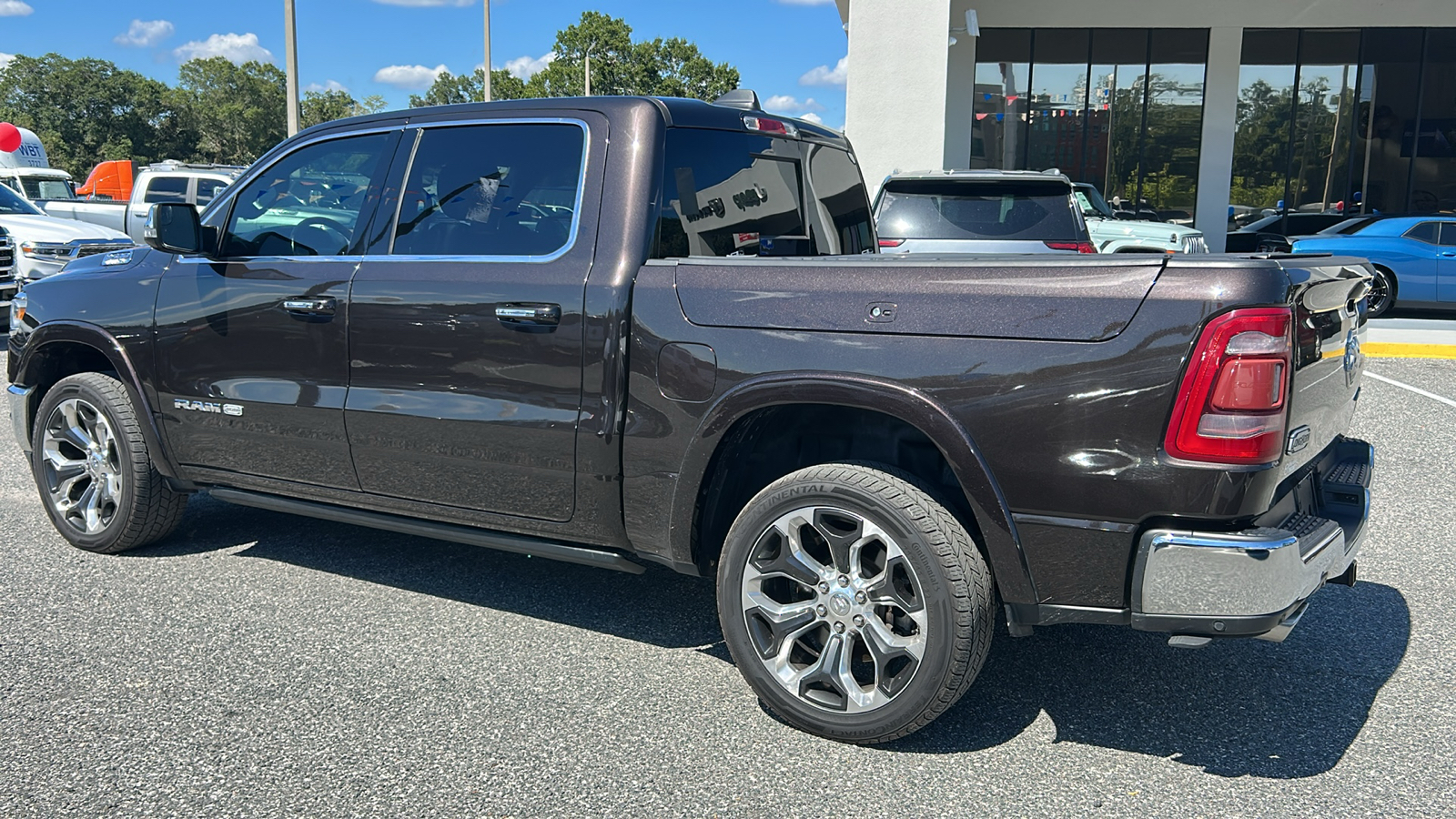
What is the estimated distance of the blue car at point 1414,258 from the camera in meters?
14.0

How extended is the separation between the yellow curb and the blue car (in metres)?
2.60

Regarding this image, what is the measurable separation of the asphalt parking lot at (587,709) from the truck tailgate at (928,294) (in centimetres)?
121

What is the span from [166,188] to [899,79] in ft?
40.9

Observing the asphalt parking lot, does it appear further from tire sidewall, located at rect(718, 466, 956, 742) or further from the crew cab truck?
the crew cab truck

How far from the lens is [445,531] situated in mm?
3924

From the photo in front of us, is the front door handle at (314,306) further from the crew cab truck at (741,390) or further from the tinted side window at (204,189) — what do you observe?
the tinted side window at (204,189)

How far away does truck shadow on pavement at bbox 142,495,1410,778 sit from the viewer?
3225mm

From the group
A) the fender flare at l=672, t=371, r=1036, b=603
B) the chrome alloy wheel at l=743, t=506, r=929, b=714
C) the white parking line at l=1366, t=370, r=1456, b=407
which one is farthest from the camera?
the white parking line at l=1366, t=370, r=1456, b=407

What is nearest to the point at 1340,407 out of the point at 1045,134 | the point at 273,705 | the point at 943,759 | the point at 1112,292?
the point at 1112,292

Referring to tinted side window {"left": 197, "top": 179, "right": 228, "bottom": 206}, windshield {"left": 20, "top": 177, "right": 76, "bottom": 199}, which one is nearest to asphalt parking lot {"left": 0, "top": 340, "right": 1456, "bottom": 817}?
tinted side window {"left": 197, "top": 179, "right": 228, "bottom": 206}

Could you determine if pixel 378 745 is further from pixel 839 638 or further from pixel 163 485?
pixel 163 485


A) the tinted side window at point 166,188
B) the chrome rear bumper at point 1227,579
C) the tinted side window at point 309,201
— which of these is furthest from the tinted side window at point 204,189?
the chrome rear bumper at point 1227,579

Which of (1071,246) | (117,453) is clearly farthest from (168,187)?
(1071,246)

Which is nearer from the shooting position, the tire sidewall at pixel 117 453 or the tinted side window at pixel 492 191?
the tinted side window at pixel 492 191
